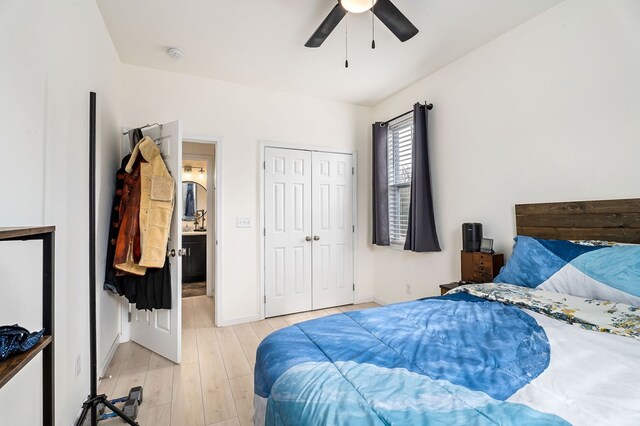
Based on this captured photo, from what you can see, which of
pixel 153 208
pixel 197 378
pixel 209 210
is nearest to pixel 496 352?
pixel 197 378

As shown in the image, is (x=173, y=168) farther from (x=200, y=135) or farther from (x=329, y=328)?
(x=329, y=328)

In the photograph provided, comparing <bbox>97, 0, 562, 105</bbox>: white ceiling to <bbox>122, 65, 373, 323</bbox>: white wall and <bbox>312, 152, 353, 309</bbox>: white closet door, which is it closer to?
<bbox>122, 65, 373, 323</bbox>: white wall

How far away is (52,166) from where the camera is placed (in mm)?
1423

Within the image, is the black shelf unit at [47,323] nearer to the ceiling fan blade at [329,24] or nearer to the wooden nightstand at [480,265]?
the ceiling fan blade at [329,24]

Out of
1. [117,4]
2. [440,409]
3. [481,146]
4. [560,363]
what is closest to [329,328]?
[440,409]

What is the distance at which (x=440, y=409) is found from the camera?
77 cm

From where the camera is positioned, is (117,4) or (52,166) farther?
(117,4)

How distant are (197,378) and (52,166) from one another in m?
1.73

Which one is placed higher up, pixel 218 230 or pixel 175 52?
pixel 175 52

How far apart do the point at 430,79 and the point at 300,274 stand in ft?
8.97

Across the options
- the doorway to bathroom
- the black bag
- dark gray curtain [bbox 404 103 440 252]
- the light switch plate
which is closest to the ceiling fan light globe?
dark gray curtain [bbox 404 103 440 252]

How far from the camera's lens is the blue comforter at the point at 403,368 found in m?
0.77

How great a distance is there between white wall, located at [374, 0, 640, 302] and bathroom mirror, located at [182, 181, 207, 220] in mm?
4270

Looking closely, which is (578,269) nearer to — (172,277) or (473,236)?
(473,236)
